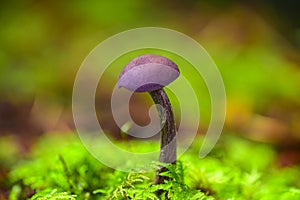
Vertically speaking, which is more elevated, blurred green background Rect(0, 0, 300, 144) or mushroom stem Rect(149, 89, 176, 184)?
blurred green background Rect(0, 0, 300, 144)

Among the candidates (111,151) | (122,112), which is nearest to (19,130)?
(122,112)

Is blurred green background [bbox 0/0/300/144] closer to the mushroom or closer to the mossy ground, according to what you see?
the mossy ground

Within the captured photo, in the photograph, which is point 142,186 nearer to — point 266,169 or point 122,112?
point 266,169

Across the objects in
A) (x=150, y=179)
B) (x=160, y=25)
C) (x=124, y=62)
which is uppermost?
(x=160, y=25)

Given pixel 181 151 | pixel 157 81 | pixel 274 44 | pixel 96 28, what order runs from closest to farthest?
pixel 157 81, pixel 181 151, pixel 274 44, pixel 96 28

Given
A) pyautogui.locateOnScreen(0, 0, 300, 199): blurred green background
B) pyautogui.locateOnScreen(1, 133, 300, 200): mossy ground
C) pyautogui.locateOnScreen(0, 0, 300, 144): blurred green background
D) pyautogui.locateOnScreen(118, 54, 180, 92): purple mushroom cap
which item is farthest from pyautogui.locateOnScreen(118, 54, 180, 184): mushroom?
pyautogui.locateOnScreen(0, 0, 300, 144): blurred green background

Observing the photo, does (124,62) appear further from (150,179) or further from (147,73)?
(147,73)

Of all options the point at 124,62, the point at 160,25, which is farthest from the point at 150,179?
the point at 160,25
